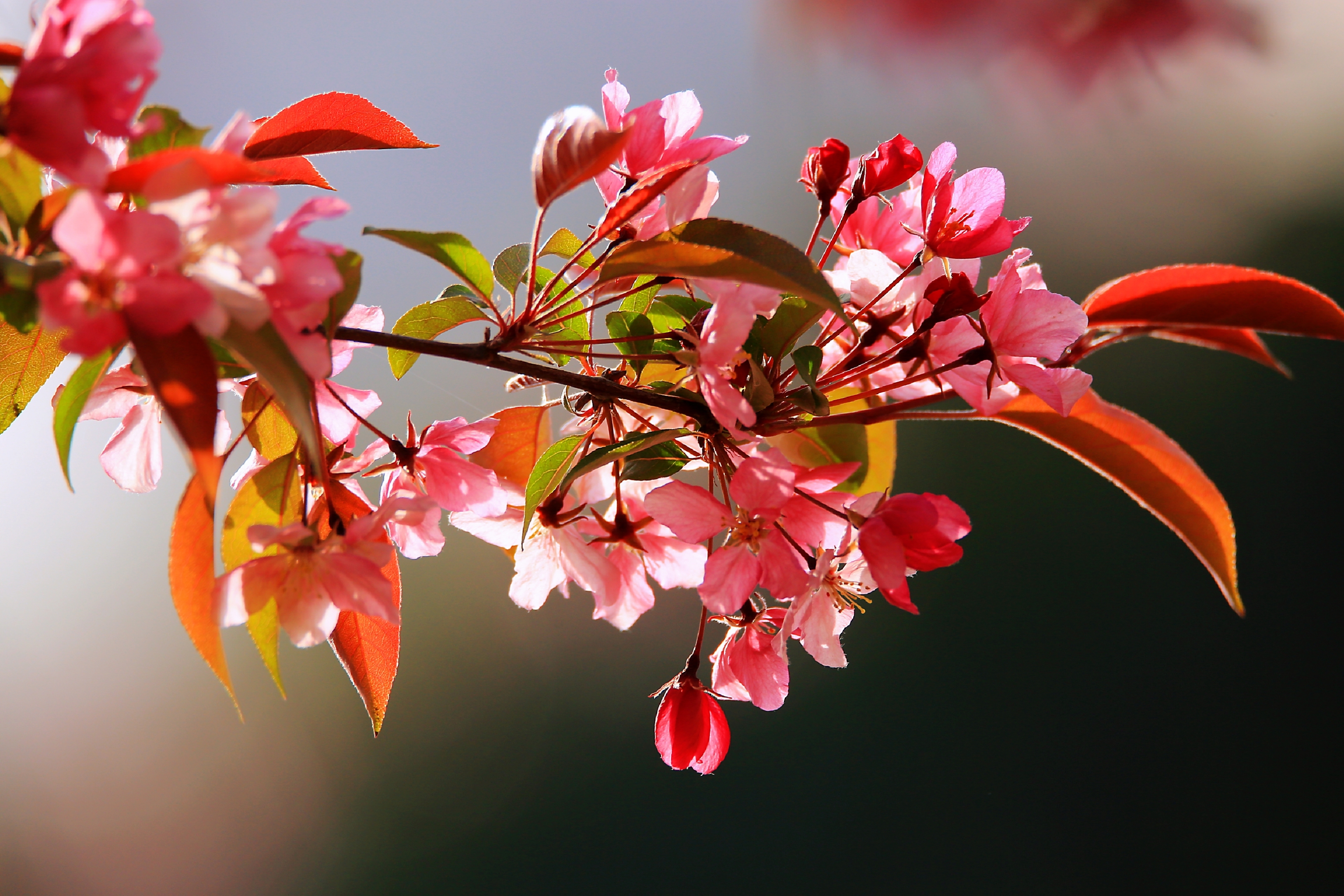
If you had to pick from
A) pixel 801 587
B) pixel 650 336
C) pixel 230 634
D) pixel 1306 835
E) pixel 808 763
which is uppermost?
pixel 650 336

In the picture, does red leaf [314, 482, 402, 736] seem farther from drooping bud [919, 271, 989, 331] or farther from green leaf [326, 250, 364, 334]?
drooping bud [919, 271, 989, 331]

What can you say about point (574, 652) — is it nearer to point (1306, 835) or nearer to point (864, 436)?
point (864, 436)

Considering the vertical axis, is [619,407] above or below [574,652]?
above

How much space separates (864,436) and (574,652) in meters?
1.52

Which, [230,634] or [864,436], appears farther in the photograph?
[230,634]

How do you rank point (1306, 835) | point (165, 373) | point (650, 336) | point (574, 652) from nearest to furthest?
point (165, 373), point (650, 336), point (1306, 835), point (574, 652)

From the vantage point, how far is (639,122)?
13.5 inches

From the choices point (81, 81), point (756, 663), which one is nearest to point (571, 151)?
point (81, 81)

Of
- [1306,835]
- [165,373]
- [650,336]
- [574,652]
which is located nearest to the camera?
[165,373]

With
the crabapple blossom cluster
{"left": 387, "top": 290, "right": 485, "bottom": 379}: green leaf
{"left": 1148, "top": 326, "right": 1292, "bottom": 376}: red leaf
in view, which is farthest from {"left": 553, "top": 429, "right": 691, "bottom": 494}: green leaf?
{"left": 1148, "top": 326, "right": 1292, "bottom": 376}: red leaf

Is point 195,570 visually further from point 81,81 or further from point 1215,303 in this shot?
point 1215,303

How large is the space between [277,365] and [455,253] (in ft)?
0.46

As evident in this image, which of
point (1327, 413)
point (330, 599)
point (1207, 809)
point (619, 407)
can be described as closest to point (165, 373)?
point (330, 599)

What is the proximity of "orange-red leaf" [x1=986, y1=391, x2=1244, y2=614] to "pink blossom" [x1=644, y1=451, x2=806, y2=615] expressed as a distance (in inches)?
4.7
